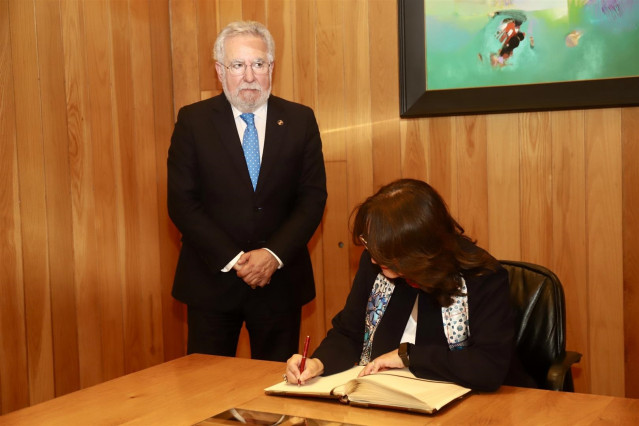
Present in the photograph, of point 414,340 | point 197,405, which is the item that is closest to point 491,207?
point 414,340

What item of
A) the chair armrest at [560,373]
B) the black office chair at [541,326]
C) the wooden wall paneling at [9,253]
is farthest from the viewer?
the wooden wall paneling at [9,253]

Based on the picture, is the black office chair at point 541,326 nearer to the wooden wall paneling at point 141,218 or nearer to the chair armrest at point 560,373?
the chair armrest at point 560,373

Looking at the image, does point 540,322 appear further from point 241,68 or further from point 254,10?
point 254,10

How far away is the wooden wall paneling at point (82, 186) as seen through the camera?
3.09 meters

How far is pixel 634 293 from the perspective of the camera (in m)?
3.03

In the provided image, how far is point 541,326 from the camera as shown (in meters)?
2.09

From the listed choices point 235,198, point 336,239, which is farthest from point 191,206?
point 336,239

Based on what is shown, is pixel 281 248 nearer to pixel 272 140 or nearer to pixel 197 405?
pixel 272 140

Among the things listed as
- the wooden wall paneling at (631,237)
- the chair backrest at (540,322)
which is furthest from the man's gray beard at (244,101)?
the wooden wall paneling at (631,237)

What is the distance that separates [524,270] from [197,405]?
1045mm

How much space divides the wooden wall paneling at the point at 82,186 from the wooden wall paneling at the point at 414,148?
1.38m

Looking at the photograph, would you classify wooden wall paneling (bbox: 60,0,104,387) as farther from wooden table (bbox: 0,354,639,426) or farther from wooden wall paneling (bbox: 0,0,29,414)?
wooden table (bbox: 0,354,639,426)

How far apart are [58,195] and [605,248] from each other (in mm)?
2222

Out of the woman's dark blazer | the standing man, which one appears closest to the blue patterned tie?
the standing man
